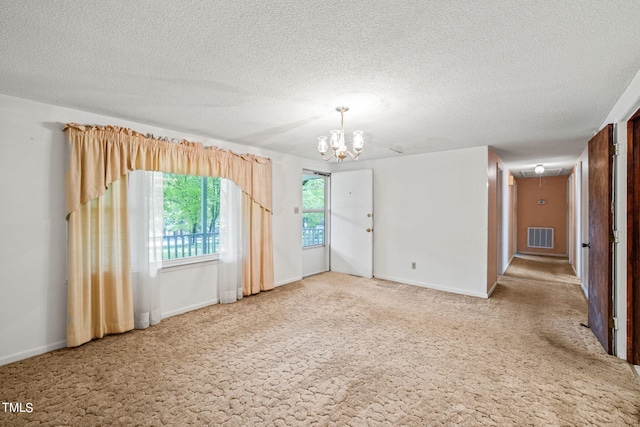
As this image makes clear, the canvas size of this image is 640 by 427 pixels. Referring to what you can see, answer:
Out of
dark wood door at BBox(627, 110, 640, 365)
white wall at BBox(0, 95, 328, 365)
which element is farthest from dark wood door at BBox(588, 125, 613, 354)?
white wall at BBox(0, 95, 328, 365)

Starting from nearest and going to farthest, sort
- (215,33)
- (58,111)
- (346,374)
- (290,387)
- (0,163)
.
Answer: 1. (215,33)
2. (290,387)
3. (346,374)
4. (0,163)
5. (58,111)

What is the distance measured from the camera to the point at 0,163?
2.39m

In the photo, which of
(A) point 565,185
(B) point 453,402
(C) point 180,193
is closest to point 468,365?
(B) point 453,402

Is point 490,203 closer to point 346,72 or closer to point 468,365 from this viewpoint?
point 468,365

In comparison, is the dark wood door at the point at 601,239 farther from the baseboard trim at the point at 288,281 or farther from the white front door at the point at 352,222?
the baseboard trim at the point at 288,281

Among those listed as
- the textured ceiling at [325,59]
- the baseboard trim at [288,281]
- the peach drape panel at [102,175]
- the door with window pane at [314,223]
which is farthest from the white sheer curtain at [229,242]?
the door with window pane at [314,223]

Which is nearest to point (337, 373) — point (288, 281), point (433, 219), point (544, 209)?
point (288, 281)

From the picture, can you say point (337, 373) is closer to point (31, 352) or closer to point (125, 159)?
point (31, 352)

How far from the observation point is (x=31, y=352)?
249cm

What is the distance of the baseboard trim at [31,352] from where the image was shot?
238 cm

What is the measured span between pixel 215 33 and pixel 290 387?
7.78 feet

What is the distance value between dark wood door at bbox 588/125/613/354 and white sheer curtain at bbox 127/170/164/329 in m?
4.52

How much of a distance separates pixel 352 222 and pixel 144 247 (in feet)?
11.6

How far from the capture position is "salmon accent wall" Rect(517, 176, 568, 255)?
7895 millimetres
